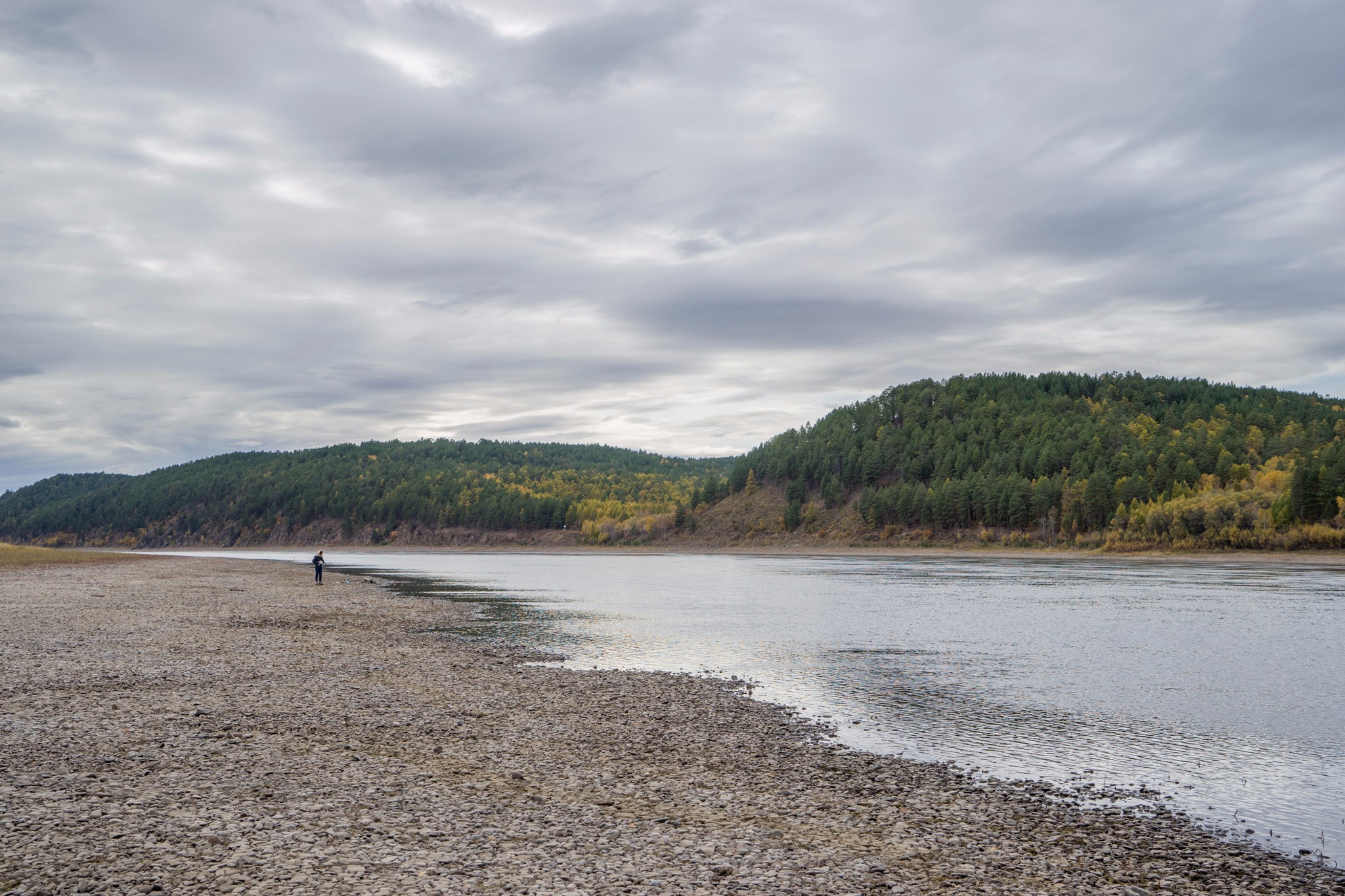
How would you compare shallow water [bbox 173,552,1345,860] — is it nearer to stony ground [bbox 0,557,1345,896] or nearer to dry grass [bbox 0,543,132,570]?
stony ground [bbox 0,557,1345,896]

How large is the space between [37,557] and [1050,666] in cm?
9580

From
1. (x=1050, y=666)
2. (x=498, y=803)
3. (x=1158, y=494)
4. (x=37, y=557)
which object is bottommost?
(x=1050, y=666)

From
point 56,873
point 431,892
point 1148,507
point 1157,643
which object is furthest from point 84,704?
point 1148,507

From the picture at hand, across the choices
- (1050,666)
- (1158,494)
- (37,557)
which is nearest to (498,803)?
(1050,666)

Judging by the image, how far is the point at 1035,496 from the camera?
16512 centimetres

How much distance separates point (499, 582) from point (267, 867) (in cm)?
7518

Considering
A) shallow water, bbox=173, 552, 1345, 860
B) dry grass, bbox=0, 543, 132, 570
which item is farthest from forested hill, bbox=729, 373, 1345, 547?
dry grass, bbox=0, 543, 132, 570

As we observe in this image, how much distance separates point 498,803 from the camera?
42.8 ft

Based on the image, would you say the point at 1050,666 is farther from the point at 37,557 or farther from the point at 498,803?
Result: the point at 37,557

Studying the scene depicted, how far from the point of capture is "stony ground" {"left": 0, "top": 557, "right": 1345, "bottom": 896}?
33.7 feet

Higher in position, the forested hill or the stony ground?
the forested hill

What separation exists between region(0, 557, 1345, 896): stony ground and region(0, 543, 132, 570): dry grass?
221 feet

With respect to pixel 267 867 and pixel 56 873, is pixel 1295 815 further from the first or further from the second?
pixel 56 873

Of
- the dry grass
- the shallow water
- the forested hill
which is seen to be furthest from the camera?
the forested hill
